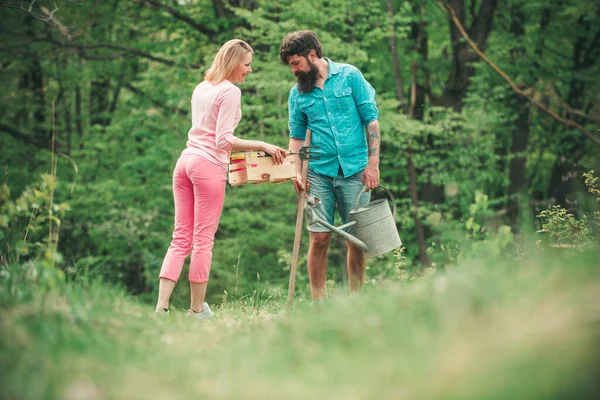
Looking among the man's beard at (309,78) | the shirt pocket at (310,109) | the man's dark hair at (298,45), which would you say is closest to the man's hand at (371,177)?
the shirt pocket at (310,109)

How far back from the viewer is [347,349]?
99.1 inches

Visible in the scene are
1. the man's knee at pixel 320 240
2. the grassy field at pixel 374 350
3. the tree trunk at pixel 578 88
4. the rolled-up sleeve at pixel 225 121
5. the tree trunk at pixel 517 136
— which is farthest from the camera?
the tree trunk at pixel 578 88

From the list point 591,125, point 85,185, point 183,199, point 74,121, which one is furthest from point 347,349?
point 74,121

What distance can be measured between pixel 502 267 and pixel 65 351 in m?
1.85

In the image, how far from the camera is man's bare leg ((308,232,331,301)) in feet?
16.5

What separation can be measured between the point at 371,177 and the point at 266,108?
22.4 feet

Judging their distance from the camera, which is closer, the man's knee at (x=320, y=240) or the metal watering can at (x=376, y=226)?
the metal watering can at (x=376, y=226)

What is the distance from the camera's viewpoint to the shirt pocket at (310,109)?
497 centimetres

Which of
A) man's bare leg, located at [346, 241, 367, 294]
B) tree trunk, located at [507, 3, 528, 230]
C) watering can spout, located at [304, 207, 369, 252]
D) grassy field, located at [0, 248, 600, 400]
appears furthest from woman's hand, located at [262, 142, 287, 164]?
tree trunk, located at [507, 3, 528, 230]

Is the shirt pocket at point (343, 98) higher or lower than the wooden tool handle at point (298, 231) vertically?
higher

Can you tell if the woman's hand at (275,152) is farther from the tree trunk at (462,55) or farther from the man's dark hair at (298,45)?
the tree trunk at (462,55)

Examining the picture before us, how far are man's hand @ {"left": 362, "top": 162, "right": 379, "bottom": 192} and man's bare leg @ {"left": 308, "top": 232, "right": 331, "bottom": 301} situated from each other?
473mm

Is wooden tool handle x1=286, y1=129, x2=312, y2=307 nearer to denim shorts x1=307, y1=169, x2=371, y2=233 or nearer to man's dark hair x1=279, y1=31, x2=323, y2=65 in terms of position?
denim shorts x1=307, y1=169, x2=371, y2=233

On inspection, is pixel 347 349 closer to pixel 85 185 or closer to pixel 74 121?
pixel 85 185
